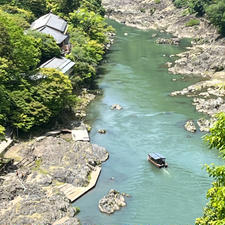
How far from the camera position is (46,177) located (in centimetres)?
2998

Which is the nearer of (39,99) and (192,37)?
(39,99)

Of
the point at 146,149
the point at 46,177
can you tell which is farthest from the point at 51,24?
the point at 46,177

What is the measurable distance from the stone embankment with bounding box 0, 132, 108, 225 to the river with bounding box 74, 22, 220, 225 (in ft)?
5.40

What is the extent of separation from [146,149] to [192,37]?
64914 millimetres

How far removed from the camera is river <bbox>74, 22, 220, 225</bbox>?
27.5 meters

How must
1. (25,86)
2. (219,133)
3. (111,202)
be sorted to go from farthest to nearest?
(25,86)
(111,202)
(219,133)

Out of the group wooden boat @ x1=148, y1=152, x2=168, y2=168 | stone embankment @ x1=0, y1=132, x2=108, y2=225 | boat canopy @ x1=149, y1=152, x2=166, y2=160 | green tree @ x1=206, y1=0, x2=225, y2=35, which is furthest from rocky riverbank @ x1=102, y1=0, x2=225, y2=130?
stone embankment @ x1=0, y1=132, x2=108, y2=225

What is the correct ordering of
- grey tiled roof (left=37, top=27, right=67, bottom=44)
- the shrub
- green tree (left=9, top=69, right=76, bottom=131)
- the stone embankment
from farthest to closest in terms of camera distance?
the shrub
grey tiled roof (left=37, top=27, right=67, bottom=44)
green tree (left=9, top=69, right=76, bottom=131)
the stone embankment

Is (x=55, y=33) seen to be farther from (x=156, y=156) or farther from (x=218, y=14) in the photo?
(x=218, y=14)

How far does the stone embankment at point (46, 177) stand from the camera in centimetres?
2523

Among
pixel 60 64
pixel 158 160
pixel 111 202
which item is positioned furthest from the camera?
pixel 60 64

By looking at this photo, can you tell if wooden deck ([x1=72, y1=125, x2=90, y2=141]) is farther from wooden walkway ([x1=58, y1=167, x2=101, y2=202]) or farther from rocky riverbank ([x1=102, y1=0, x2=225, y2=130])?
rocky riverbank ([x1=102, y1=0, x2=225, y2=130])

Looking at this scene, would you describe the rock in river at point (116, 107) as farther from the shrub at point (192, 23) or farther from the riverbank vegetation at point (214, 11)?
the shrub at point (192, 23)

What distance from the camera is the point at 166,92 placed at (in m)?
54.0
